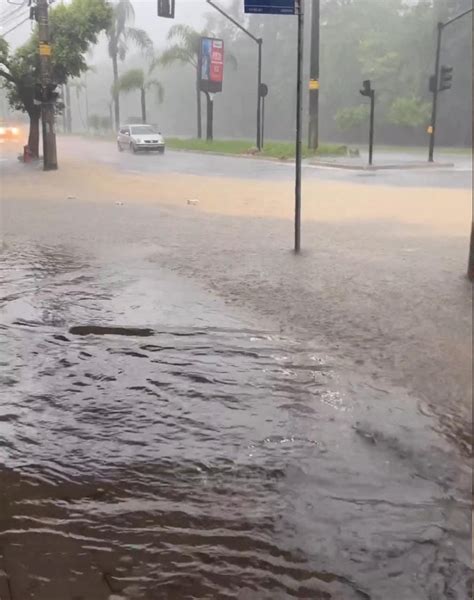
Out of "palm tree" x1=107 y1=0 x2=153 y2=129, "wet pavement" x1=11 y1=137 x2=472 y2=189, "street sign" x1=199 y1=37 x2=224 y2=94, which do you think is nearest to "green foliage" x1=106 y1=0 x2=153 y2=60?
→ "palm tree" x1=107 y1=0 x2=153 y2=129

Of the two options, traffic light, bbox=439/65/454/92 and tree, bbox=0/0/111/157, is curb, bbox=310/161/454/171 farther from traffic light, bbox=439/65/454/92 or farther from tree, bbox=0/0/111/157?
tree, bbox=0/0/111/157

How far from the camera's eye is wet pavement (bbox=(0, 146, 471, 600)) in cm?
240

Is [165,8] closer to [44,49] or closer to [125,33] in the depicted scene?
[44,49]

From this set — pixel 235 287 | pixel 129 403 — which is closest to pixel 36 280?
pixel 235 287

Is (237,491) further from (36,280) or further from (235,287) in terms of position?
(36,280)

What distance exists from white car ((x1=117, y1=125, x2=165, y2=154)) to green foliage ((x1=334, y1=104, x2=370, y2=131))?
58.2ft

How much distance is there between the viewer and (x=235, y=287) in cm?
630

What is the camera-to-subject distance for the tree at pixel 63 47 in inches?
878

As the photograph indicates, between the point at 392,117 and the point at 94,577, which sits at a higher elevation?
the point at 392,117

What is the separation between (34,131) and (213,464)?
24.1m

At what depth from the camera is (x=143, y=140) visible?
34688 millimetres

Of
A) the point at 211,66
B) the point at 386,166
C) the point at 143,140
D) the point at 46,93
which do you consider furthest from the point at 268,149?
the point at 46,93

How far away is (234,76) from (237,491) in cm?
7367

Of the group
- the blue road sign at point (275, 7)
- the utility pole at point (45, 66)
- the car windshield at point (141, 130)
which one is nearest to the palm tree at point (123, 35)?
the car windshield at point (141, 130)
